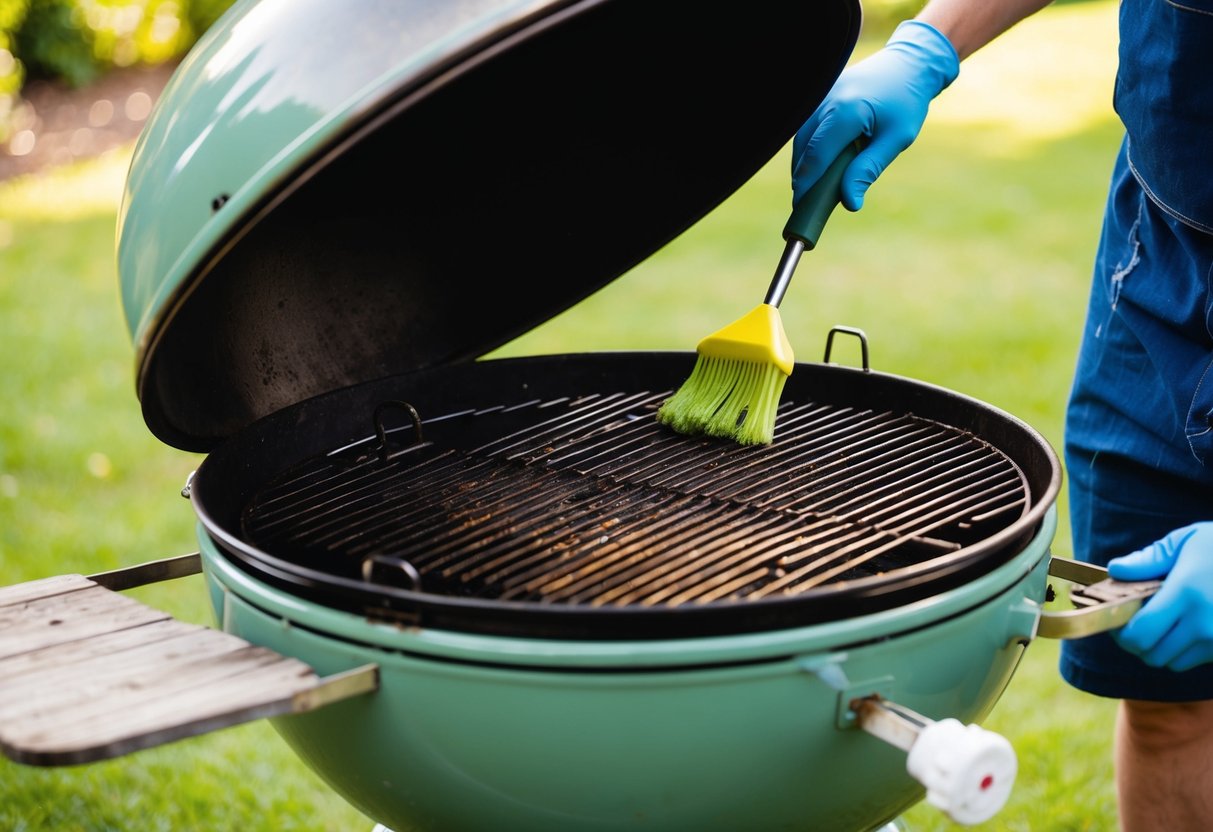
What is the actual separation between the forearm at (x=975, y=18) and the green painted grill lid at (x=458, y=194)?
424 millimetres

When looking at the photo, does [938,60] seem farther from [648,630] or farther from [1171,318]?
[648,630]

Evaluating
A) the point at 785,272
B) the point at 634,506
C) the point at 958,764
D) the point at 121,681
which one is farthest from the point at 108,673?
the point at 785,272

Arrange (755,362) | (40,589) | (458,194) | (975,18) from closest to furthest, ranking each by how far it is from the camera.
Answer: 1. (40,589)
2. (755,362)
3. (458,194)
4. (975,18)

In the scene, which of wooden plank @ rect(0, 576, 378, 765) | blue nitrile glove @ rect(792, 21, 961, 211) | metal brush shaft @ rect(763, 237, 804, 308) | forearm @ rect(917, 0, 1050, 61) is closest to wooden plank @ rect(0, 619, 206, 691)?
wooden plank @ rect(0, 576, 378, 765)

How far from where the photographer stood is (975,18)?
221 cm

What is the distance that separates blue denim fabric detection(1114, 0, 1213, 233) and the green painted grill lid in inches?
17.4

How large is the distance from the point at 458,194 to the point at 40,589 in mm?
912

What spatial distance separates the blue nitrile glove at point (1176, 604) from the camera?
1458 millimetres

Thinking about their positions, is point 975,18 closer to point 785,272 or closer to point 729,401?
point 785,272

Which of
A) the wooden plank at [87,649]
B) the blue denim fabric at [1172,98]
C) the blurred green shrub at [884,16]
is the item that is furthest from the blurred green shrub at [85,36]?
the blue denim fabric at [1172,98]

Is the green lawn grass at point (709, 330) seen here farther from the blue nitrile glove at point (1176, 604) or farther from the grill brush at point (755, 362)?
the blue nitrile glove at point (1176, 604)

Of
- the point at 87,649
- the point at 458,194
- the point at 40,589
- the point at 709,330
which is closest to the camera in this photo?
the point at 87,649

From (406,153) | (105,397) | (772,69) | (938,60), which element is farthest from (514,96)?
(105,397)

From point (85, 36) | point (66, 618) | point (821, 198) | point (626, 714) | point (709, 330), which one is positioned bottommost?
point (709, 330)
